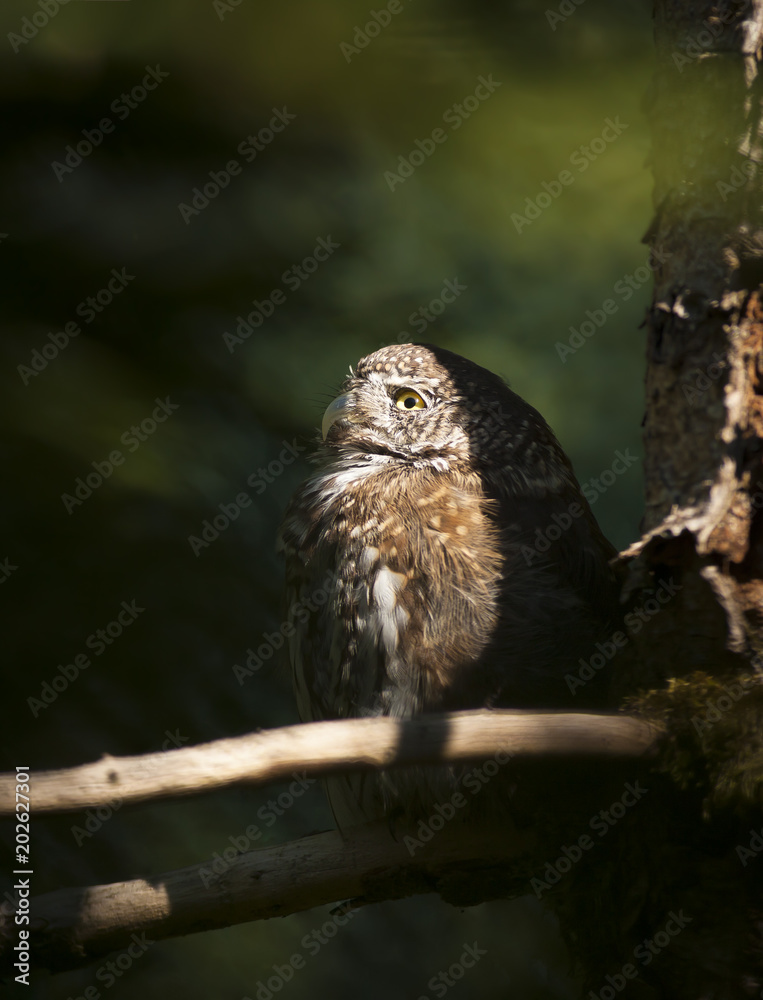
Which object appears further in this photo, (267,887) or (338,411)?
(338,411)

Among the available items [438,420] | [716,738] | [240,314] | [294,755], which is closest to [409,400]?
[438,420]

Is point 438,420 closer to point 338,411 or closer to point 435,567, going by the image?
point 338,411

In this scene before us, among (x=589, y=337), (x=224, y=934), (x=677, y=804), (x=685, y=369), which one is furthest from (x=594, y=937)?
(x=589, y=337)

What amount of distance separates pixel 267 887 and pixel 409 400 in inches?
67.0

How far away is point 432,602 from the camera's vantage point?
98.3 inches

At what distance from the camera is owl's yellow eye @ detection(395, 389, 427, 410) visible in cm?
312

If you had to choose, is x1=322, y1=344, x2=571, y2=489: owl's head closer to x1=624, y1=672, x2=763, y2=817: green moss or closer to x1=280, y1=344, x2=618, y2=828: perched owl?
x1=280, y1=344, x2=618, y2=828: perched owl

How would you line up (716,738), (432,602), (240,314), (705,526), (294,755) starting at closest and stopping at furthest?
(294,755) < (705,526) < (716,738) < (432,602) < (240,314)

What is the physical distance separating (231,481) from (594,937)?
8.01ft

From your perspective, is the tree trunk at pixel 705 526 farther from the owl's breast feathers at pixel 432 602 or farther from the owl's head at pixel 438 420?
the owl's head at pixel 438 420

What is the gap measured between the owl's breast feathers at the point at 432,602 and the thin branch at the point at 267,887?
420mm

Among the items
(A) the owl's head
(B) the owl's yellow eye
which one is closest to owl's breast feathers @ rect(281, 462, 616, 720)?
(A) the owl's head

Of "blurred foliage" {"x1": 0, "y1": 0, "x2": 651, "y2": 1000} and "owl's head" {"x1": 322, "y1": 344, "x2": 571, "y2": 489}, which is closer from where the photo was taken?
"owl's head" {"x1": 322, "y1": 344, "x2": 571, "y2": 489}

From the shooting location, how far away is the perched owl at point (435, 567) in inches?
97.3
